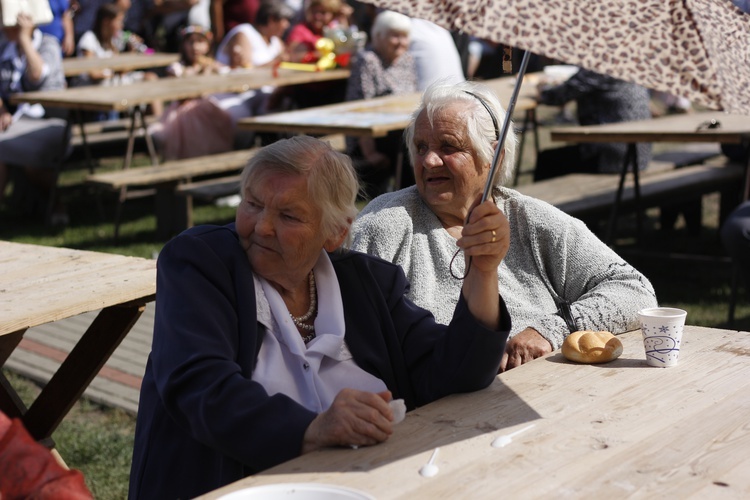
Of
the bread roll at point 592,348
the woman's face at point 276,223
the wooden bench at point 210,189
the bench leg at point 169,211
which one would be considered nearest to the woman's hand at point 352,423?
the woman's face at point 276,223

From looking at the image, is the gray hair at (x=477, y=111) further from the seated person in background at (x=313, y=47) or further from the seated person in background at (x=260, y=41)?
the seated person in background at (x=260, y=41)

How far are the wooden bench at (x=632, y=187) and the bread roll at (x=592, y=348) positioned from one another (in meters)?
3.52

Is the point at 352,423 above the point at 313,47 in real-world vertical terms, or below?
above

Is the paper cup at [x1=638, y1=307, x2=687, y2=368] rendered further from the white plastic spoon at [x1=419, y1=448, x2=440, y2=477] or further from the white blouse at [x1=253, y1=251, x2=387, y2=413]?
the white plastic spoon at [x1=419, y1=448, x2=440, y2=477]

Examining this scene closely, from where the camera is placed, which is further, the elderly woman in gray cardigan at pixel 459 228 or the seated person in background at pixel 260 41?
the seated person in background at pixel 260 41

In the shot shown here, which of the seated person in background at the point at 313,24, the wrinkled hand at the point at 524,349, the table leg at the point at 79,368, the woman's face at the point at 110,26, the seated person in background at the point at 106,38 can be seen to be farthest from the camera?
the woman's face at the point at 110,26

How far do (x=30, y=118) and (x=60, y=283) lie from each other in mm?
6107

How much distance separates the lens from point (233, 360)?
7.09 ft

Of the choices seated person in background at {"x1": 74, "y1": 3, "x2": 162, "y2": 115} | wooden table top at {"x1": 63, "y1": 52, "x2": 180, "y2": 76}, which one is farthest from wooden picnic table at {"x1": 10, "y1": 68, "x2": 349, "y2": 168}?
seated person in background at {"x1": 74, "y1": 3, "x2": 162, "y2": 115}

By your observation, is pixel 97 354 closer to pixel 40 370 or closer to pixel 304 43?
pixel 40 370

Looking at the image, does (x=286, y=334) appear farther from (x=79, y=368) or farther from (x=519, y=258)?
(x=79, y=368)

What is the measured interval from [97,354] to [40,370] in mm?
1959

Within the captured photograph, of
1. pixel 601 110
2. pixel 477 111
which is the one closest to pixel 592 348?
pixel 477 111

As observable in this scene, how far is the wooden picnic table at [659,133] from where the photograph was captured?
5625 millimetres
